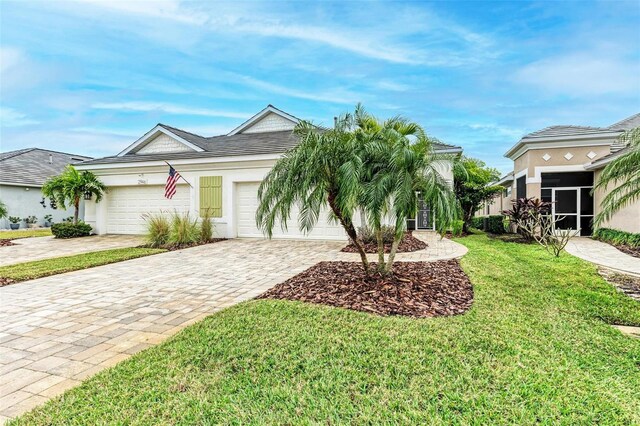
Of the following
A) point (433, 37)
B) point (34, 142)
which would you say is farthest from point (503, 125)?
point (34, 142)

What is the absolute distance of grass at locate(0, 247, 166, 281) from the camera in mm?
7567

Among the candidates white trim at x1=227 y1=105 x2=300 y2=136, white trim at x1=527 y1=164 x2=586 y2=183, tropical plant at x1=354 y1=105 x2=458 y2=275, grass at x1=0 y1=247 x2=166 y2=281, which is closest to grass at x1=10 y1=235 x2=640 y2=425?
tropical plant at x1=354 y1=105 x2=458 y2=275

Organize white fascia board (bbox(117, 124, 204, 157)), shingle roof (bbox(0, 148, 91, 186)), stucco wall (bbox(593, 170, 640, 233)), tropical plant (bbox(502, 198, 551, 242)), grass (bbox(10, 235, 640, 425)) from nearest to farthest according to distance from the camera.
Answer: grass (bbox(10, 235, 640, 425)) → stucco wall (bbox(593, 170, 640, 233)) → tropical plant (bbox(502, 198, 551, 242)) → white fascia board (bbox(117, 124, 204, 157)) → shingle roof (bbox(0, 148, 91, 186))

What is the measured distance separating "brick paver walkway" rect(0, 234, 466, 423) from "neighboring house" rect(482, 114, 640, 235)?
8127 millimetres

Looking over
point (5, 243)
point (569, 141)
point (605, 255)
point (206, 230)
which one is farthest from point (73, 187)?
point (569, 141)

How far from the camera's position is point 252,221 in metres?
14.1

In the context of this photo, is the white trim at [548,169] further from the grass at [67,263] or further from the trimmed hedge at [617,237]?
the grass at [67,263]

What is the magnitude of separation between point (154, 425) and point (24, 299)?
16.2 ft

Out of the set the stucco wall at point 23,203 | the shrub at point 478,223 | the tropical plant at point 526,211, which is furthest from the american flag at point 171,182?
the shrub at point 478,223

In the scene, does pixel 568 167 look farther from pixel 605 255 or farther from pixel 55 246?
pixel 55 246

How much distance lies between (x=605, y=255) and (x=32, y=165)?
31522 mm

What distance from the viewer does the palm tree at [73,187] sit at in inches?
579

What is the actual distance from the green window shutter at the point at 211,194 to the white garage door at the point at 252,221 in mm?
758

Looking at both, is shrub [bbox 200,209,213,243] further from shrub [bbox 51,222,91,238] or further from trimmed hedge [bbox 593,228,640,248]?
trimmed hedge [bbox 593,228,640,248]
